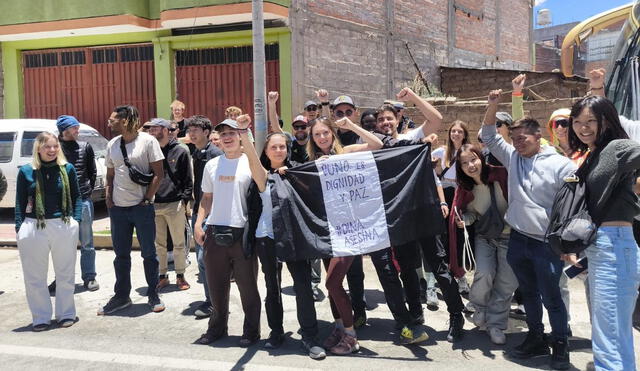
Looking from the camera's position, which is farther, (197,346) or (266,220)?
(197,346)

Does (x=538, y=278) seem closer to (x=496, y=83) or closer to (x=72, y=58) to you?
(x=496, y=83)

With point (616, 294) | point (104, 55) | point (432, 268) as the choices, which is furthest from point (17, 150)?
point (616, 294)

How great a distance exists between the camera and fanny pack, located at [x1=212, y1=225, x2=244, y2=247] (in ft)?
14.3

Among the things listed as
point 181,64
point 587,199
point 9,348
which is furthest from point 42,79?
point 587,199

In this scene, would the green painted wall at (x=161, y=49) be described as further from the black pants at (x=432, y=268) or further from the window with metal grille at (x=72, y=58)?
the black pants at (x=432, y=268)

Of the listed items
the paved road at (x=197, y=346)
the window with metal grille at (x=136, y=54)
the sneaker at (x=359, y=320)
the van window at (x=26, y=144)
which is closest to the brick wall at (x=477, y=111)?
the paved road at (x=197, y=346)

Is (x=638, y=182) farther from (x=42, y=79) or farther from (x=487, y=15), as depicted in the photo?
(x=487, y=15)

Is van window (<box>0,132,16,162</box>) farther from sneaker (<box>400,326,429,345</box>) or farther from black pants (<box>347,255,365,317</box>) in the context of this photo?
sneaker (<box>400,326,429,345</box>)

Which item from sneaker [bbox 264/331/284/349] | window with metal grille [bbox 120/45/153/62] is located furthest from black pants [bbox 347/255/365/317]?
window with metal grille [bbox 120/45/153/62]

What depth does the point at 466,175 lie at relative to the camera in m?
4.58

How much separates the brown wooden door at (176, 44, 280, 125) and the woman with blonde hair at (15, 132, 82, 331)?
726 cm

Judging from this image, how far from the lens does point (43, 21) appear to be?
12.7 m

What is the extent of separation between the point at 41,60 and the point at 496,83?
39.4ft

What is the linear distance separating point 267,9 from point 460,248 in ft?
25.9
